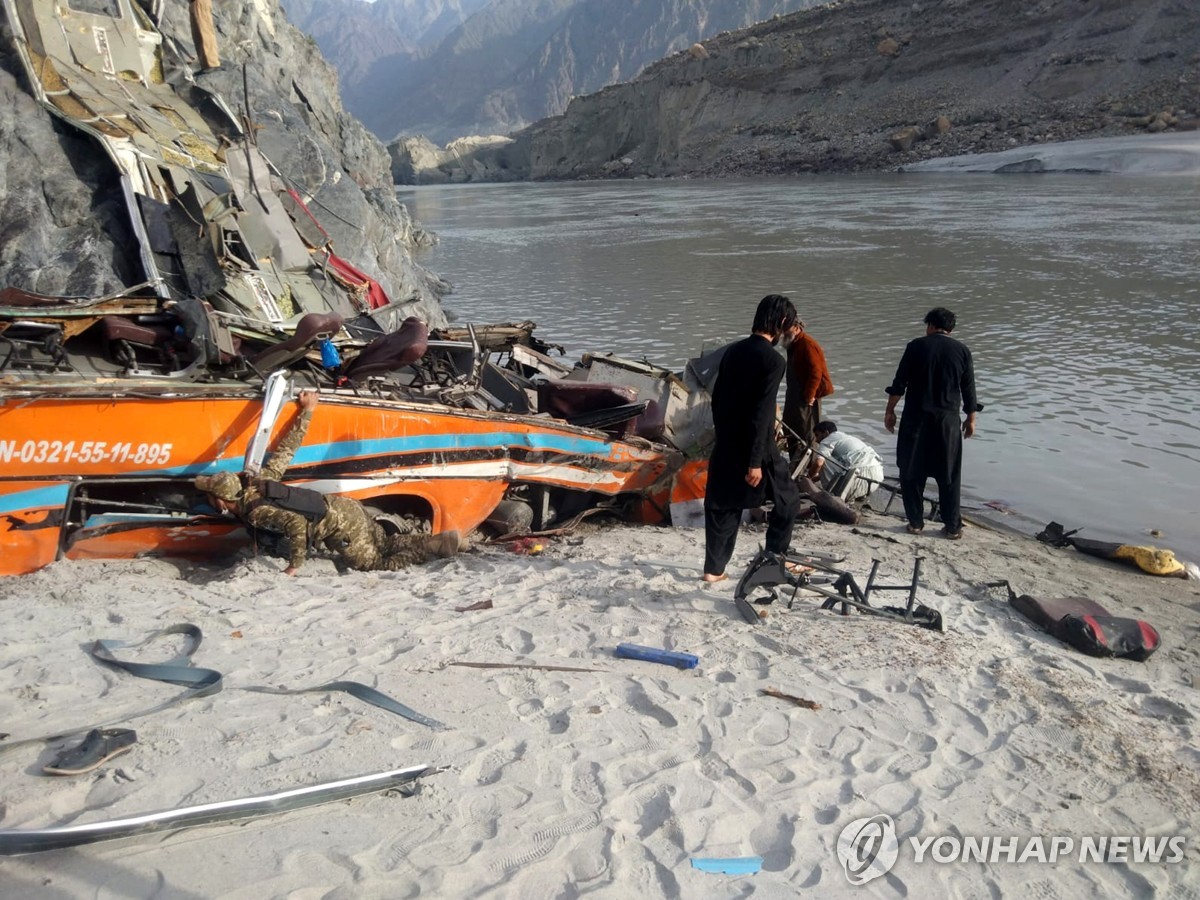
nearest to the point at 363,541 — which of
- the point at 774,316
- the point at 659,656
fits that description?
the point at 659,656

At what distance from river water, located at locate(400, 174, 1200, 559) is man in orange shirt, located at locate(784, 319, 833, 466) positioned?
1.92 metres

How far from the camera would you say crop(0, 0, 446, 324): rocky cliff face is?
385 inches

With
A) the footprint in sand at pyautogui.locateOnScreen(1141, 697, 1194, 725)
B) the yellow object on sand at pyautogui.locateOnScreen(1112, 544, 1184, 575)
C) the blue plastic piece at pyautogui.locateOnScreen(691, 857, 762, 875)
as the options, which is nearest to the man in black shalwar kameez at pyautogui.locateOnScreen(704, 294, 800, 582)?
the footprint in sand at pyautogui.locateOnScreen(1141, 697, 1194, 725)

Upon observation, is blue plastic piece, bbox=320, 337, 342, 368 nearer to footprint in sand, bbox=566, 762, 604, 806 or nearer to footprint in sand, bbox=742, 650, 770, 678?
footprint in sand, bbox=742, 650, 770, 678

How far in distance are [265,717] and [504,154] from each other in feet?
350

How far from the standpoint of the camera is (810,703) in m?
3.80

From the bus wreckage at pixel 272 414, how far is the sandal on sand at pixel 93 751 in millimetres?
1870

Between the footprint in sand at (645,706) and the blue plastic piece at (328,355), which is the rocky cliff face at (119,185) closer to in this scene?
the blue plastic piece at (328,355)

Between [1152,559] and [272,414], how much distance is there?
Result: 5.63 m

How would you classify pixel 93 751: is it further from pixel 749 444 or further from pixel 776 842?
pixel 749 444

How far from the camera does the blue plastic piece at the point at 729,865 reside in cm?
281

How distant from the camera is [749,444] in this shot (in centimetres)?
483

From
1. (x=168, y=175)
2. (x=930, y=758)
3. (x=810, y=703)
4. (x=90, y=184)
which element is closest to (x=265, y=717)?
(x=810, y=703)

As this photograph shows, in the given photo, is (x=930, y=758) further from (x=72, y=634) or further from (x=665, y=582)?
(x=72, y=634)
